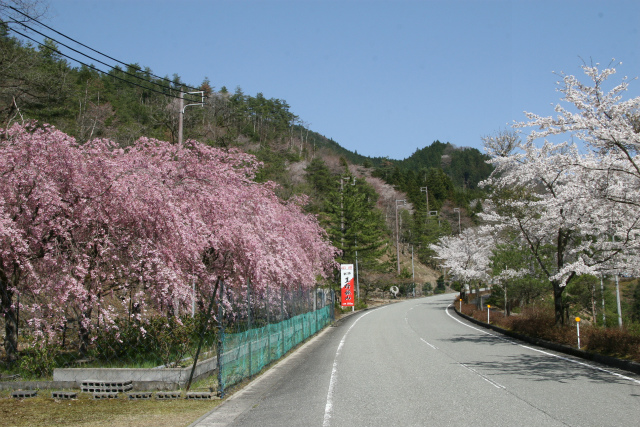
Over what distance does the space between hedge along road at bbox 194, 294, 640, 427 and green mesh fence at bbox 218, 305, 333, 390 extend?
0.40 m

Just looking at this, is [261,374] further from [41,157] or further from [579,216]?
[579,216]

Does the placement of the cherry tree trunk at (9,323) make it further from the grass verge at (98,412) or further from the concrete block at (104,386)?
the concrete block at (104,386)

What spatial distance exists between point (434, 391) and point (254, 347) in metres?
4.82

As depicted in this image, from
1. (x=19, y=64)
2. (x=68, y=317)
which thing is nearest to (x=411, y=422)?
(x=68, y=317)

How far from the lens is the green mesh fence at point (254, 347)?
11.2m

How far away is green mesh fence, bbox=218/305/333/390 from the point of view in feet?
36.7

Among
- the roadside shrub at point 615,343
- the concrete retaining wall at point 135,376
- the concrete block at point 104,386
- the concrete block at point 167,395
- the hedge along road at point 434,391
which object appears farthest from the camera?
the roadside shrub at point 615,343

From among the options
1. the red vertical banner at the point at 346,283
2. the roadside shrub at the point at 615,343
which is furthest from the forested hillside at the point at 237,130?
the roadside shrub at the point at 615,343

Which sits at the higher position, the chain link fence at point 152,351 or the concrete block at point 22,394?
the chain link fence at point 152,351

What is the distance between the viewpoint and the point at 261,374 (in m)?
14.1

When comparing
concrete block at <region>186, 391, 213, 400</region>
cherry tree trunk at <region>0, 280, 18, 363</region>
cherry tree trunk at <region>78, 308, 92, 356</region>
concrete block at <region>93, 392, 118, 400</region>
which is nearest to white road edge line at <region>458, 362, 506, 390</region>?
concrete block at <region>186, 391, 213, 400</region>

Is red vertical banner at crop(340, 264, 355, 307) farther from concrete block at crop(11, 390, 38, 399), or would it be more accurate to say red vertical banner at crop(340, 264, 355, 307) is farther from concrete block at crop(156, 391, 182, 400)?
concrete block at crop(11, 390, 38, 399)

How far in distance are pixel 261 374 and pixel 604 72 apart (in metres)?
12.8

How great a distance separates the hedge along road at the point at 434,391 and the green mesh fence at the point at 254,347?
401 mm
